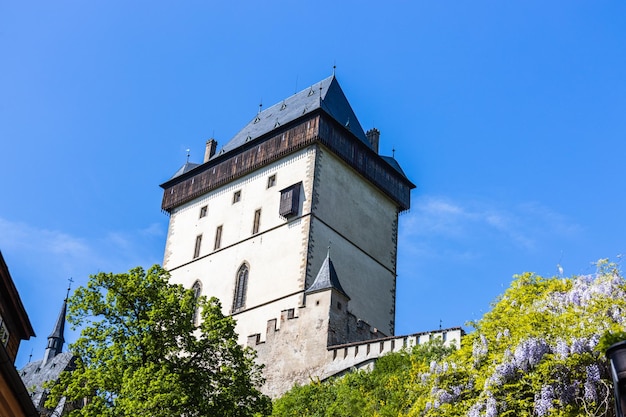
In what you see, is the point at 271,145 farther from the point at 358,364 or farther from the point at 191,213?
the point at 358,364

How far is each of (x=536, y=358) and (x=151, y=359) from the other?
32.3 ft

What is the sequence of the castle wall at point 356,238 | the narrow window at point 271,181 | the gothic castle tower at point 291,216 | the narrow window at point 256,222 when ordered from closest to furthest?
the gothic castle tower at point 291,216
the castle wall at point 356,238
the narrow window at point 256,222
the narrow window at point 271,181

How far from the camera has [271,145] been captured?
1693 inches

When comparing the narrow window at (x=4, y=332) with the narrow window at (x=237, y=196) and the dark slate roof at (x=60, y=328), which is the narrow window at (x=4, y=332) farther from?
the dark slate roof at (x=60, y=328)

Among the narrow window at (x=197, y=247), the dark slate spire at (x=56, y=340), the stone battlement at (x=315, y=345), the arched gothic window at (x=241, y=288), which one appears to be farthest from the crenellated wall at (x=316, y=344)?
→ the dark slate spire at (x=56, y=340)

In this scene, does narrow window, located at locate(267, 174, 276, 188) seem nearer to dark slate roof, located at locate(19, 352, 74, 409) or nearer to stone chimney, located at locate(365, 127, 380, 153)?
stone chimney, located at locate(365, 127, 380, 153)

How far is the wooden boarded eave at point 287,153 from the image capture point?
41750 millimetres

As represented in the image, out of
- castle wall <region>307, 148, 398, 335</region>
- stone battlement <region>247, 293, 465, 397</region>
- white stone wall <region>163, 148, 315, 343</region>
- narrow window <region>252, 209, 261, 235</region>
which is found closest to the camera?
stone battlement <region>247, 293, 465, 397</region>

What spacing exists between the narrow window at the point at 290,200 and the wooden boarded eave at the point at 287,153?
7.10ft

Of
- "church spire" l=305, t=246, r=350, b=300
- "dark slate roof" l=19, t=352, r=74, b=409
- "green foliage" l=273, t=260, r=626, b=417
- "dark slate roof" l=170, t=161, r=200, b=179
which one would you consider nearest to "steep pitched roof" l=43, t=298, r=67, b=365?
"dark slate roof" l=19, t=352, r=74, b=409

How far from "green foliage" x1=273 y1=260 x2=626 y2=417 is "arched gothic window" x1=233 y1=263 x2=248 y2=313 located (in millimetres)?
19029

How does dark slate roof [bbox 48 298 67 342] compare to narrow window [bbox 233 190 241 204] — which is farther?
dark slate roof [bbox 48 298 67 342]

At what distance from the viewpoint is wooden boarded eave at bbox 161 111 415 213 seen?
137 feet

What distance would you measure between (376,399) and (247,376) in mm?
5021
